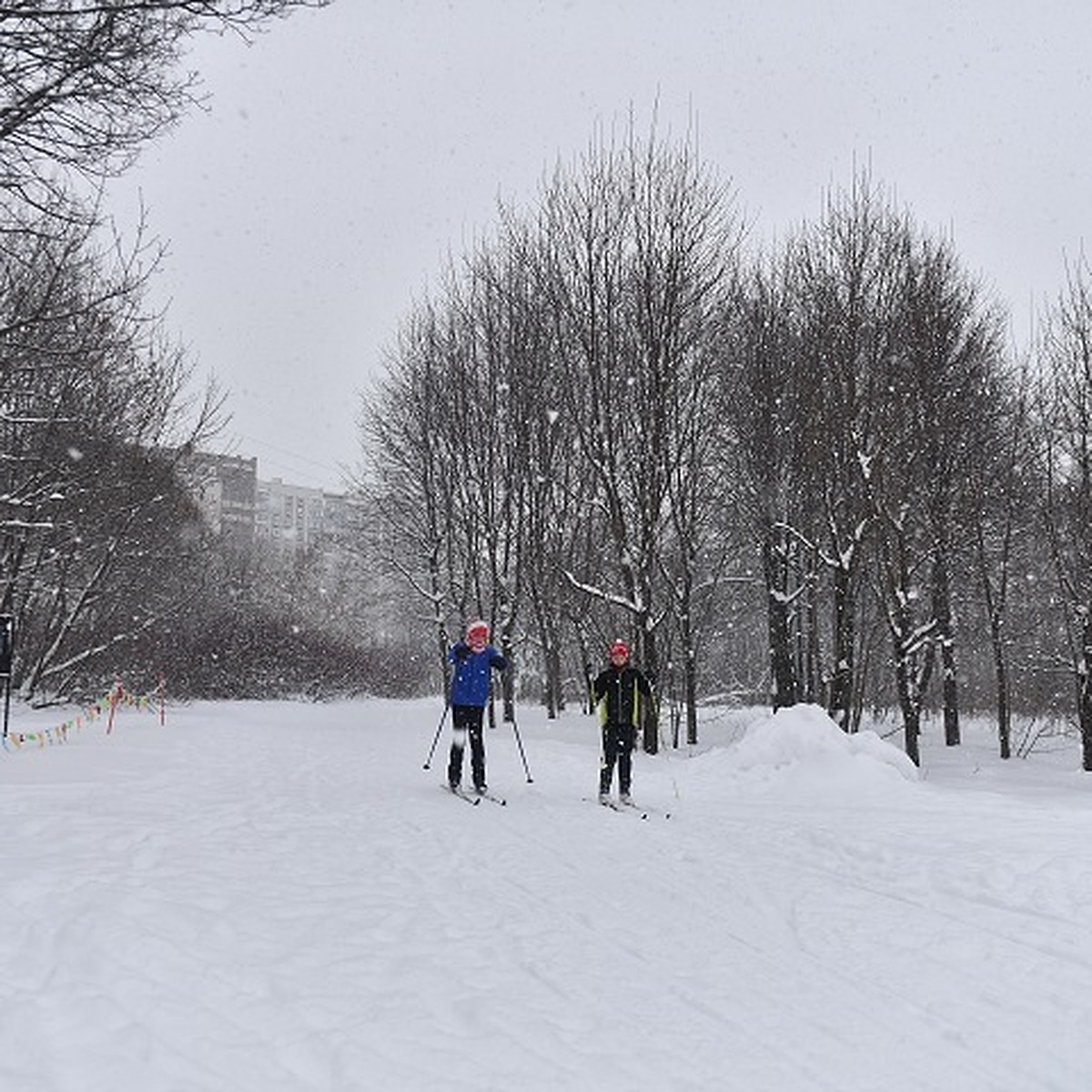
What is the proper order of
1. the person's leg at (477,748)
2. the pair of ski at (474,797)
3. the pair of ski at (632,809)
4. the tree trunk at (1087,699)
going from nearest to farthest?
the pair of ski at (632,809) → the pair of ski at (474,797) → the person's leg at (477,748) → the tree trunk at (1087,699)

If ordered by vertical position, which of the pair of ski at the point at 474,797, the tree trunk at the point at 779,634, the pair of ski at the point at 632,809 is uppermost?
the tree trunk at the point at 779,634

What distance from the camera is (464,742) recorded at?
11305mm

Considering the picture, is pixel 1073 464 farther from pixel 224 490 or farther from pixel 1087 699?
pixel 224 490

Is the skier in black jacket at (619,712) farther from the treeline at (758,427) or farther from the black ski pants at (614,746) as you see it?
the treeline at (758,427)

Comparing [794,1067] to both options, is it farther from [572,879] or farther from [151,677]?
[151,677]

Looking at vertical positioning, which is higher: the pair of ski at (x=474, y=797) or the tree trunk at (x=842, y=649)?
the tree trunk at (x=842, y=649)

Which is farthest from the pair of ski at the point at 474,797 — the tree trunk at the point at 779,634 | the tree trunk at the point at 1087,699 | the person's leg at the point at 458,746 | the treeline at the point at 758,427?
the tree trunk at the point at 1087,699

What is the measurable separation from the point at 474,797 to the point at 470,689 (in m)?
1.32

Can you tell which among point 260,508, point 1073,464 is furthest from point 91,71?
point 260,508

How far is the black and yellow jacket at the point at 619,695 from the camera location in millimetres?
11172

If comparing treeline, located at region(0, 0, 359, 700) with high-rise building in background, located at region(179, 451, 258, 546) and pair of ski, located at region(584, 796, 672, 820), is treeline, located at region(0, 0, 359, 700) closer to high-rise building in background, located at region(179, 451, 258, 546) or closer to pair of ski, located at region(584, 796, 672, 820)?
high-rise building in background, located at region(179, 451, 258, 546)

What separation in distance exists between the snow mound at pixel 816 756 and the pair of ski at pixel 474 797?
4.19 meters

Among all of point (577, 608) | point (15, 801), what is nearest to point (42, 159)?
point (15, 801)

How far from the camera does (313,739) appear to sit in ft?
64.6
